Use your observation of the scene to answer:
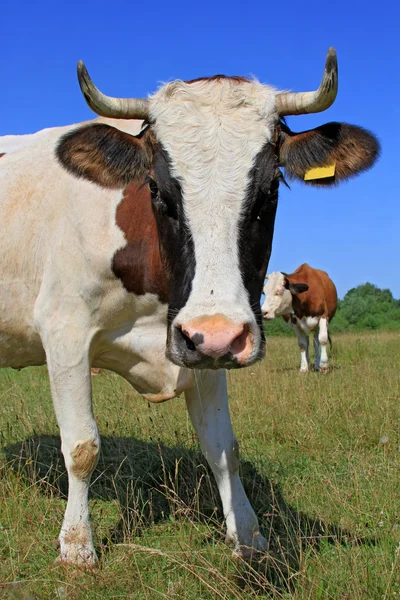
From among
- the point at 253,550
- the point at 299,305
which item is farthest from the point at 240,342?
the point at 299,305

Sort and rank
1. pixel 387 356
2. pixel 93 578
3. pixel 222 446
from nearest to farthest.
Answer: pixel 93 578 < pixel 222 446 < pixel 387 356

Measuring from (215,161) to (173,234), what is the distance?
0.41 m

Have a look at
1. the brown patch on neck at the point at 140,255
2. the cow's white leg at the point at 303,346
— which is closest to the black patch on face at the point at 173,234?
the brown patch on neck at the point at 140,255

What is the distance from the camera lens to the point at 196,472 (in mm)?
5066

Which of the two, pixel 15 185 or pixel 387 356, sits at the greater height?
pixel 15 185

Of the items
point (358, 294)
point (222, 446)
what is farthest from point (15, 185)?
point (358, 294)

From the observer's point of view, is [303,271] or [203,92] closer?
[203,92]

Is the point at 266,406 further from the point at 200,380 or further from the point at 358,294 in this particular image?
the point at 358,294

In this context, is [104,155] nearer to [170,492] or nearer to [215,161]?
[215,161]

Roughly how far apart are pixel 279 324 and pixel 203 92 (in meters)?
28.4

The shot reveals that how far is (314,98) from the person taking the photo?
3.53 metres

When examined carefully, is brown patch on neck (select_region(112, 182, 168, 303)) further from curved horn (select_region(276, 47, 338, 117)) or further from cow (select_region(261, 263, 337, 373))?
cow (select_region(261, 263, 337, 373))

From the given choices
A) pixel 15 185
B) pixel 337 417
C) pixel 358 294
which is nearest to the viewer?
pixel 15 185

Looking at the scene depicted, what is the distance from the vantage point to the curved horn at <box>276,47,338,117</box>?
3342 millimetres
